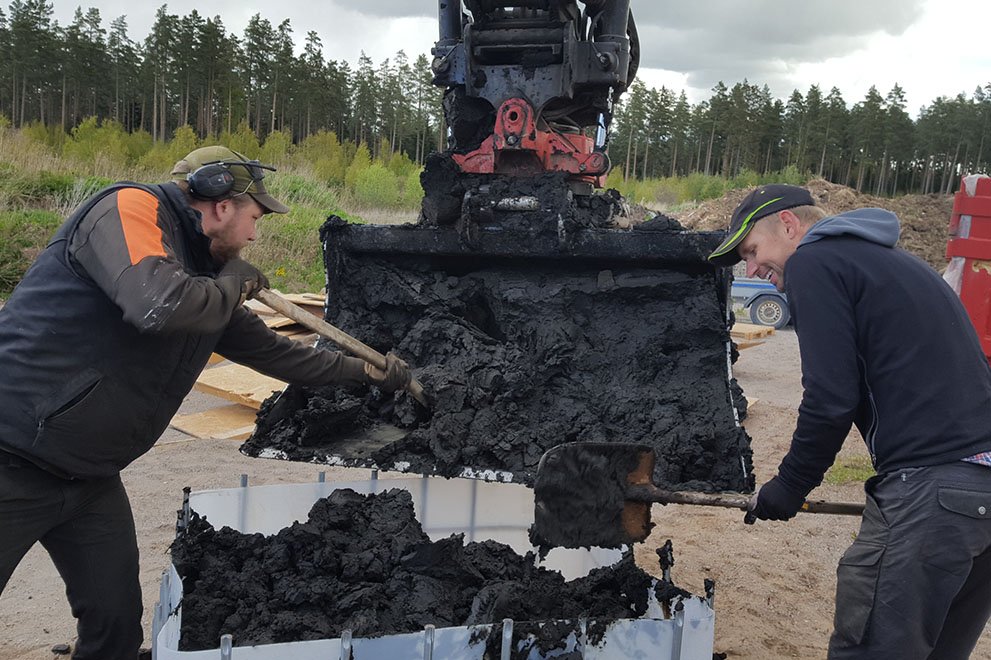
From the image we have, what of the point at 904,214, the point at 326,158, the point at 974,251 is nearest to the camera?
the point at 974,251

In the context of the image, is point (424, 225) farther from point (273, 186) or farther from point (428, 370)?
point (273, 186)

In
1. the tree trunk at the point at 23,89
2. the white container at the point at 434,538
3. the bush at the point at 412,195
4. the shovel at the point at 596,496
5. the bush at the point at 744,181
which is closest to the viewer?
the white container at the point at 434,538

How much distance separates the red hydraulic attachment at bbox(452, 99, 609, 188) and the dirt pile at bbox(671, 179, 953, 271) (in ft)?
57.4

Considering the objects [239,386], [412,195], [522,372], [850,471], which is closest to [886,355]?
[522,372]

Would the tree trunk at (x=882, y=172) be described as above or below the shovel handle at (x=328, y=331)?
above

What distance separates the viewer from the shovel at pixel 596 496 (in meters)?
2.44

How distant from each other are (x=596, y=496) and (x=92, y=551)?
172 cm

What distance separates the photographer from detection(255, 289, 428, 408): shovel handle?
2596 millimetres

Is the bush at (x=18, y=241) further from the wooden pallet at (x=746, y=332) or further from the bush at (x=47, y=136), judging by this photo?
the bush at (x=47, y=136)

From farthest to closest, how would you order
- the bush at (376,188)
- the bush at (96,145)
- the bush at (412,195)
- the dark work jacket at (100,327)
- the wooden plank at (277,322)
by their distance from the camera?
1. the bush at (412,195)
2. the bush at (376,188)
3. the bush at (96,145)
4. the wooden plank at (277,322)
5. the dark work jacket at (100,327)

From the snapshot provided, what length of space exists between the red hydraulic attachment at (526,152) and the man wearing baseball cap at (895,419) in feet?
7.38

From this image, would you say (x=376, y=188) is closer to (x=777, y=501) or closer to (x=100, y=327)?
(x=100, y=327)

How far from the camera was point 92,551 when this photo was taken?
2420 mm

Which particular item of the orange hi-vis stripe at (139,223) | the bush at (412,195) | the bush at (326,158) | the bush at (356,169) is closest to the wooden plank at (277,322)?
the orange hi-vis stripe at (139,223)
